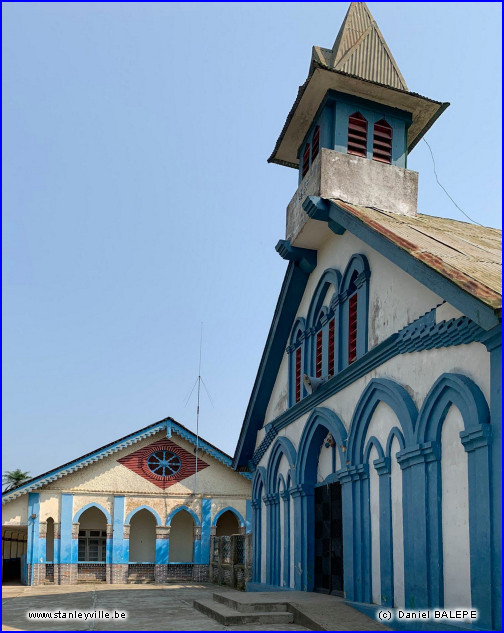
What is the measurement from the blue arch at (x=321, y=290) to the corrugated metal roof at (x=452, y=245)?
1.41 m

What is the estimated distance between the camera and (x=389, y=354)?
11.3m

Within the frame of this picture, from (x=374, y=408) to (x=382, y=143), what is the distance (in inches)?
240

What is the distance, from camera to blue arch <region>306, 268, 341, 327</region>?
45.9ft

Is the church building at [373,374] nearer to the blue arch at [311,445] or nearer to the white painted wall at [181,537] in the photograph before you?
the blue arch at [311,445]

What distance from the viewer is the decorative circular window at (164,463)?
27.8 metres

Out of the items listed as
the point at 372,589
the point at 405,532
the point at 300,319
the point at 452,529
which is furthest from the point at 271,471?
the point at 452,529

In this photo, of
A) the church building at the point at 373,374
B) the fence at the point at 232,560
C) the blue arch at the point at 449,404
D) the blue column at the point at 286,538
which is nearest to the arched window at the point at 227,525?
the fence at the point at 232,560

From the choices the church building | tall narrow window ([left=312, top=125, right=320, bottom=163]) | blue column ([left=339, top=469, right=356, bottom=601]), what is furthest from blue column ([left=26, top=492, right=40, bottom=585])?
tall narrow window ([left=312, top=125, right=320, bottom=163])

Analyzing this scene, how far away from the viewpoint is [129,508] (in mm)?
→ 27109

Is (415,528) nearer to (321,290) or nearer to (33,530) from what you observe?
(321,290)

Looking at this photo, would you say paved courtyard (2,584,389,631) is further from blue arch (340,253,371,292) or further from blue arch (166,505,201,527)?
blue arch (166,505,201,527)

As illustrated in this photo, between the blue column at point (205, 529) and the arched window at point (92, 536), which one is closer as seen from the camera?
the blue column at point (205, 529)

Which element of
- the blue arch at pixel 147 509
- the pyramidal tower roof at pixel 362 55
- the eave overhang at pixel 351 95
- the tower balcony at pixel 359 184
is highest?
the pyramidal tower roof at pixel 362 55

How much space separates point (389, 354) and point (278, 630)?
439cm
